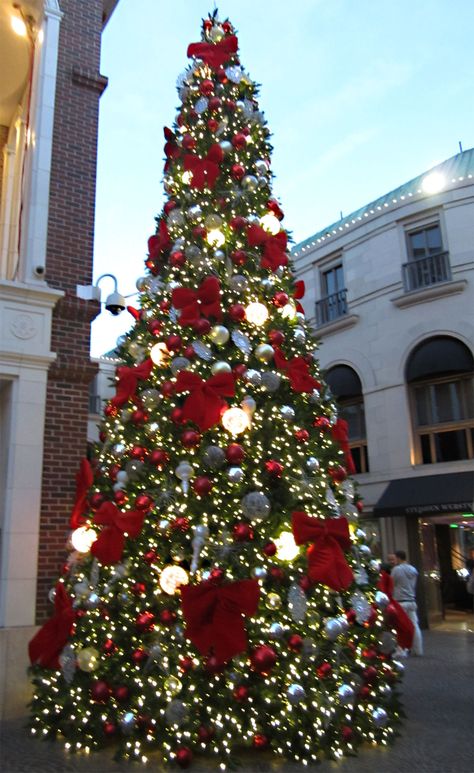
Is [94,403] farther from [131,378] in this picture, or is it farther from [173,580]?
[173,580]

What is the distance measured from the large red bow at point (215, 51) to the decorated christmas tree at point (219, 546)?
1641 millimetres

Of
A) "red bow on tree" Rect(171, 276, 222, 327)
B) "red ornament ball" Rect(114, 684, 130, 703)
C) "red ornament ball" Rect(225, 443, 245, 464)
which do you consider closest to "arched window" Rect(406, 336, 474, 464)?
"red bow on tree" Rect(171, 276, 222, 327)

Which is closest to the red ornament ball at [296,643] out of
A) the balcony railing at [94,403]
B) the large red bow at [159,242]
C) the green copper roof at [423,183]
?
the large red bow at [159,242]

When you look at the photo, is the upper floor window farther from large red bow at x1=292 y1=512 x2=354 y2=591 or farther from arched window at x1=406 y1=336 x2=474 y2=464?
large red bow at x1=292 y1=512 x2=354 y2=591

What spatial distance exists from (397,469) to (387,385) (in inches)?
88.4

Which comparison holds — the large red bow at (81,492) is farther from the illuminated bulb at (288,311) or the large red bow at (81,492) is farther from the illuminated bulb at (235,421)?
the illuminated bulb at (288,311)

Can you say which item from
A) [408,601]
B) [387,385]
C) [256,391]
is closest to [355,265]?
[387,385]

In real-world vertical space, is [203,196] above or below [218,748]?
above

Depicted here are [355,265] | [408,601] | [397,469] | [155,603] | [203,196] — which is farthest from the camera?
[355,265]

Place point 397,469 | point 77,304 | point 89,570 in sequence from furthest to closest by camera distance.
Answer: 1. point 397,469
2. point 77,304
3. point 89,570

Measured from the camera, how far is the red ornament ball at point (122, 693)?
5.02 m

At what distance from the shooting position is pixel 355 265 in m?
18.6

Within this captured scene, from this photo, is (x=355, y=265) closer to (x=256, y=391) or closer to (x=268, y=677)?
(x=256, y=391)

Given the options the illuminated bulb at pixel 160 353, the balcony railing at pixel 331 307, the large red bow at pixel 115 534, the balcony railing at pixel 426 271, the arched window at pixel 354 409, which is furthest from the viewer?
the balcony railing at pixel 331 307
